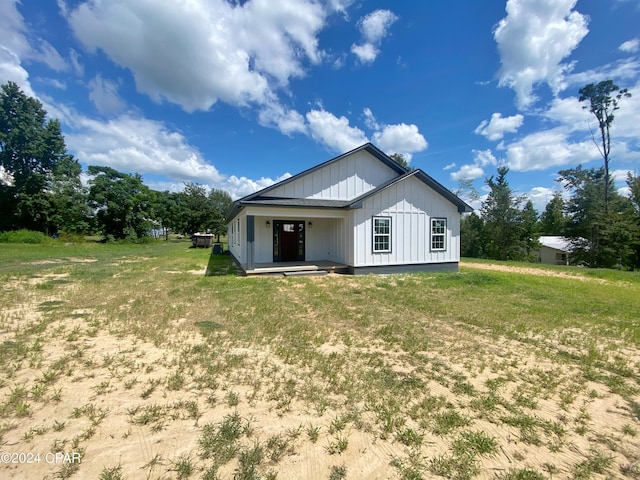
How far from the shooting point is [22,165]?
26.2 m

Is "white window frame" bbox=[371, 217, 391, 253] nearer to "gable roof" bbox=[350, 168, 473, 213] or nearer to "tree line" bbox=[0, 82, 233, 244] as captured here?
"gable roof" bbox=[350, 168, 473, 213]

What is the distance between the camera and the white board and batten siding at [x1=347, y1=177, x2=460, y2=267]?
11.4 m

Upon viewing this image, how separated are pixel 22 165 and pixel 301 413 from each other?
37.8 m

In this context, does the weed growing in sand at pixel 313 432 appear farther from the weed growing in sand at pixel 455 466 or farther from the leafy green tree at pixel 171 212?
the leafy green tree at pixel 171 212

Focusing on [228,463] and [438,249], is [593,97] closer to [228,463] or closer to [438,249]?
[438,249]

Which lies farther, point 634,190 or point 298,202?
point 634,190

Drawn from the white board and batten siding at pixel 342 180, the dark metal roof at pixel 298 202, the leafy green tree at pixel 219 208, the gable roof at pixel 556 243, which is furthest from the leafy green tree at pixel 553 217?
the leafy green tree at pixel 219 208

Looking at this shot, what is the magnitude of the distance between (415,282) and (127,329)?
8440 mm

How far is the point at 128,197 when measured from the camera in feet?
89.7

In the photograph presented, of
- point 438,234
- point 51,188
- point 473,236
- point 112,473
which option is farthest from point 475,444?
point 51,188

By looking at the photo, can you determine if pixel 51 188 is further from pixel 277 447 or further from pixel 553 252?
pixel 553 252

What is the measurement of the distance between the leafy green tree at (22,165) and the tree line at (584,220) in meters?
44.3

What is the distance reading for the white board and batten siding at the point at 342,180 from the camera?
1220 centimetres

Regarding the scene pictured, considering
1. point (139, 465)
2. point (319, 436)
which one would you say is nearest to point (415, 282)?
point (319, 436)
